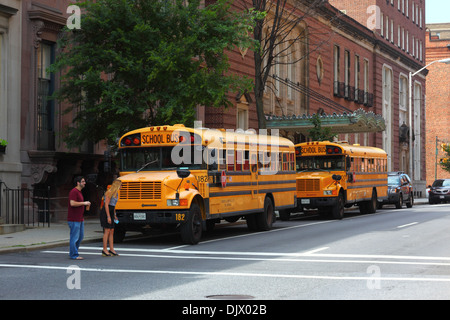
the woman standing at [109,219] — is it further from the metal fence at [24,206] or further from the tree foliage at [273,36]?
the tree foliage at [273,36]

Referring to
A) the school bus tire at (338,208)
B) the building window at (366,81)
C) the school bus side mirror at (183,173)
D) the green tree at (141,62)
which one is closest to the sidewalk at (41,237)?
the green tree at (141,62)

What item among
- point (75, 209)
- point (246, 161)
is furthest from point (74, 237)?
point (246, 161)

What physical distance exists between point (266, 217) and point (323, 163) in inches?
277

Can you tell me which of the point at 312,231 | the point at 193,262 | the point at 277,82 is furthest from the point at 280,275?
the point at 277,82

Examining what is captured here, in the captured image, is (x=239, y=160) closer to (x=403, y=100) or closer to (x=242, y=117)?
(x=242, y=117)

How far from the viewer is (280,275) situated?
1212cm

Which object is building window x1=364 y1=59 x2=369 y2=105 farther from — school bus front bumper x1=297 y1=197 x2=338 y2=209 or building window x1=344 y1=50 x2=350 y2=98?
school bus front bumper x1=297 y1=197 x2=338 y2=209

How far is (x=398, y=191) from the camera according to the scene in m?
39.8

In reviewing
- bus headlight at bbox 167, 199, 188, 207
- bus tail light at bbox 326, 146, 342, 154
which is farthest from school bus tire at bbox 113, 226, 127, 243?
bus tail light at bbox 326, 146, 342, 154

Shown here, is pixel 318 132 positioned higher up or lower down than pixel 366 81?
lower down

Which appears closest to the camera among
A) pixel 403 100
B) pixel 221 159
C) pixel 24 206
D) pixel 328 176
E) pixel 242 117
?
pixel 221 159

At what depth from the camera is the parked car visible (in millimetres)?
39469
